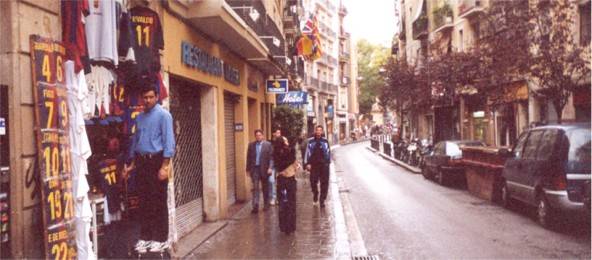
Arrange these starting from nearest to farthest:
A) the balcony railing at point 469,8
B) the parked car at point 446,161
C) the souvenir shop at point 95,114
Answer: the souvenir shop at point 95,114 → the parked car at point 446,161 → the balcony railing at point 469,8

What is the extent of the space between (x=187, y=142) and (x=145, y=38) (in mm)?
4228

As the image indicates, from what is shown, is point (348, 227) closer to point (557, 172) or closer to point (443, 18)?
point (557, 172)

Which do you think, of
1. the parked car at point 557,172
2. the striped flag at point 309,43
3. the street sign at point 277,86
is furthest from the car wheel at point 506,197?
the striped flag at point 309,43

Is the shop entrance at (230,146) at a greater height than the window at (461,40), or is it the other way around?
the window at (461,40)

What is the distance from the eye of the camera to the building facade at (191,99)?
507cm

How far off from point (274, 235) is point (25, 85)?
5.77 metres

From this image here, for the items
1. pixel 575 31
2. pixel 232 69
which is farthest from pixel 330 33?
pixel 232 69

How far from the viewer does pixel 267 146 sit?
45.0 feet

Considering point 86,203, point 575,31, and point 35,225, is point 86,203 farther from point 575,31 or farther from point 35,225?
point 575,31

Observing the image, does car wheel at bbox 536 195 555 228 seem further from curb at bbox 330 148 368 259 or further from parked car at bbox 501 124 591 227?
curb at bbox 330 148 368 259

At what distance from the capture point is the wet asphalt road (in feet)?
28.7

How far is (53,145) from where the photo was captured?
5.30 m

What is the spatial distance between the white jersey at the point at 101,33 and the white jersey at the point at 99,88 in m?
0.44

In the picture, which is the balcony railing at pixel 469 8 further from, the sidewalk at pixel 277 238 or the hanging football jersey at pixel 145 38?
the hanging football jersey at pixel 145 38
